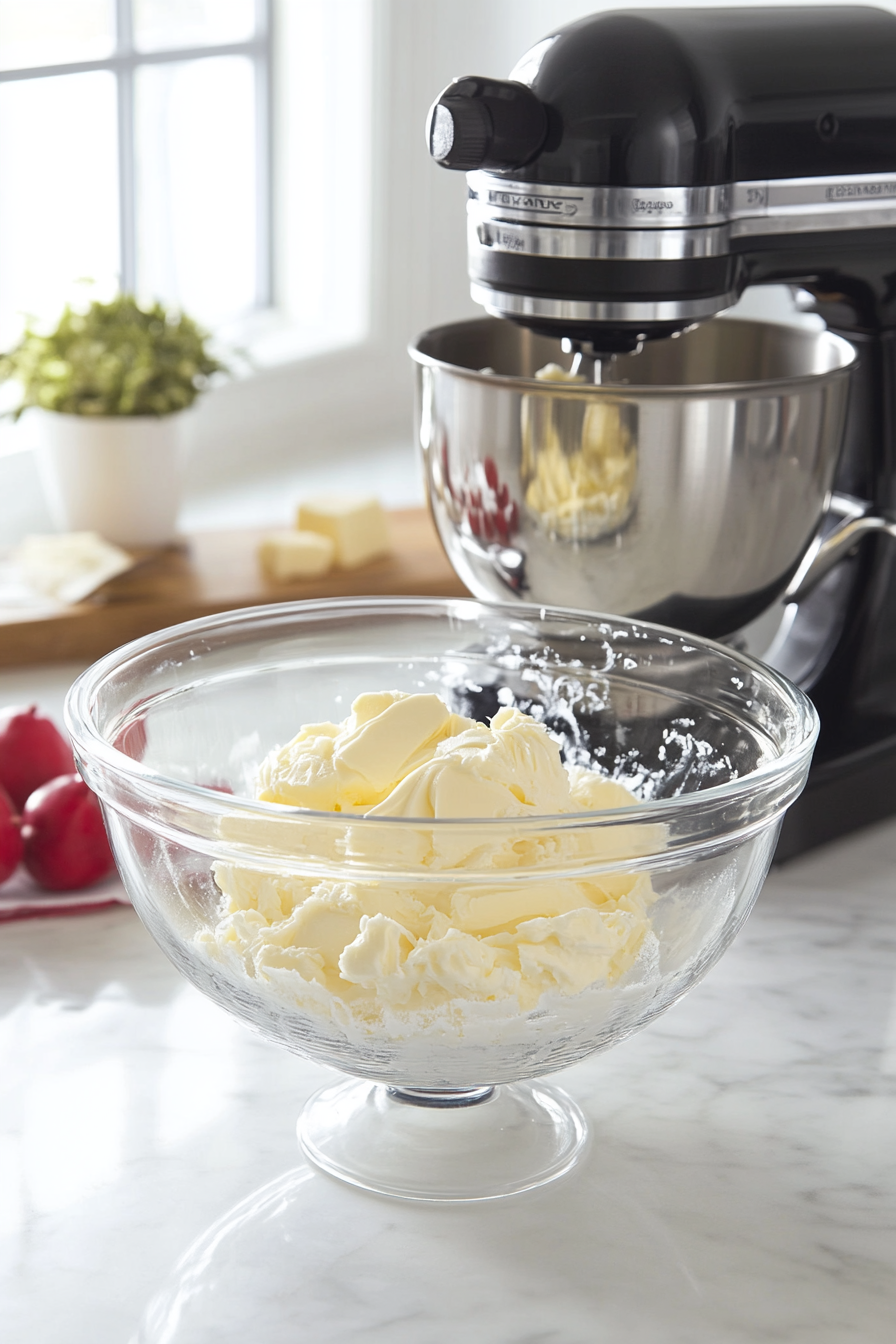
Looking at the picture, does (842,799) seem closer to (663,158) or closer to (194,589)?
(663,158)

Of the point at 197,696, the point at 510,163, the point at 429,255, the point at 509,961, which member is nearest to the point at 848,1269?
the point at 509,961

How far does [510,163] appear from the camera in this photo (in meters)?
0.85

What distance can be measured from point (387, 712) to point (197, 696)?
0.60ft

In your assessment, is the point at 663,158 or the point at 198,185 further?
the point at 198,185

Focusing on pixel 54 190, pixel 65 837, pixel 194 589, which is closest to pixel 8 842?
pixel 65 837

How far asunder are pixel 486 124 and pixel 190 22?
1.43m

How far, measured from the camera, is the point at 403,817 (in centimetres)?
63

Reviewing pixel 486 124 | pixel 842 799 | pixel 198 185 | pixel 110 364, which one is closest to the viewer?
pixel 486 124

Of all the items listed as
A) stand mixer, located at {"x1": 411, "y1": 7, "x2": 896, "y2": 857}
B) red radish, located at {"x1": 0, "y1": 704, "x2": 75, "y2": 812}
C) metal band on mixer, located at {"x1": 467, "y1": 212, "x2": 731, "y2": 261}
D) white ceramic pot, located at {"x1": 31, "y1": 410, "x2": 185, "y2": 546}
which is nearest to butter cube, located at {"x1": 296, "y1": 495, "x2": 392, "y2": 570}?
white ceramic pot, located at {"x1": 31, "y1": 410, "x2": 185, "y2": 546}

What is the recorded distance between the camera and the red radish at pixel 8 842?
929mm

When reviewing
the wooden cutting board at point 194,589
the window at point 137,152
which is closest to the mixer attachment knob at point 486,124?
the wooden cutting board at point 194,589

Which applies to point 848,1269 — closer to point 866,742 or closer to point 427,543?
point 866,742

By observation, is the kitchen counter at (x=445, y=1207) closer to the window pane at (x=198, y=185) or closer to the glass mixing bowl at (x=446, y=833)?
the glass mixing bowl at (x=446, y=833)

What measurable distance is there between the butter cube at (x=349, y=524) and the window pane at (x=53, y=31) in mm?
748
